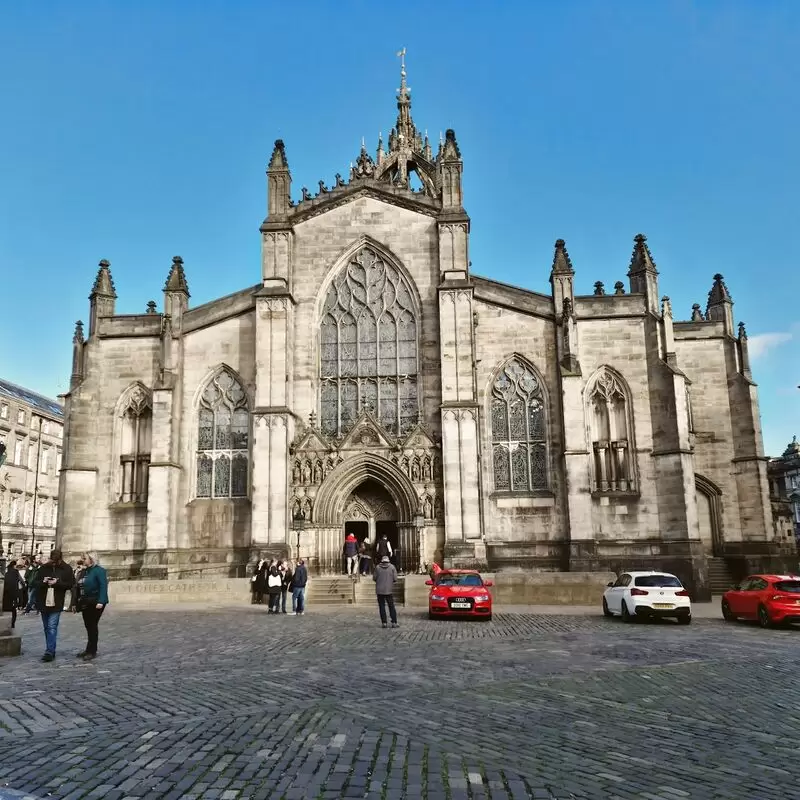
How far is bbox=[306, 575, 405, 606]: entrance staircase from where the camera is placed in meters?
25.8

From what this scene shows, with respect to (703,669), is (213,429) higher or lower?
higher

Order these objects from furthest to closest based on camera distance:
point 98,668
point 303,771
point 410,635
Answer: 1. point 410,635
2. point 98,668
3. point 303,771

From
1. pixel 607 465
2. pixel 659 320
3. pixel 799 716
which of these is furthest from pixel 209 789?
pixel 659 320

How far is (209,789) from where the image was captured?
5848 mm

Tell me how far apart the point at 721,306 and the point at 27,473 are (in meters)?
53.3

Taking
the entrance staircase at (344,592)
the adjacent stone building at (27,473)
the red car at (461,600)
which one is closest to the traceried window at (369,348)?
the entrance staircase at (344,592)

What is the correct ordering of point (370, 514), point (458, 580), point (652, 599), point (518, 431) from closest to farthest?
point (652, 599)
point (458, 580)
point (518, 431)
point (370, 514)

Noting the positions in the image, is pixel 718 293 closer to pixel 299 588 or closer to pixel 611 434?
pixel 611 434

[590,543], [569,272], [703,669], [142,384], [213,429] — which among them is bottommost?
[703,669]

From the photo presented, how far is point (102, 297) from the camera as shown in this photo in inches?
1281

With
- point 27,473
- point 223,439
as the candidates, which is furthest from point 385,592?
point 27,473

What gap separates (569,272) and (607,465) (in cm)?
774

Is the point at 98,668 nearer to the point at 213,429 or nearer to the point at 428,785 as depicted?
the point at 428,785

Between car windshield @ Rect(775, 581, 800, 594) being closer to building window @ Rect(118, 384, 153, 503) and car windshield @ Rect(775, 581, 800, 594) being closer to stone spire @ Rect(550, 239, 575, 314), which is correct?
stone spire @ Rect(550, 239, 575, 314)
